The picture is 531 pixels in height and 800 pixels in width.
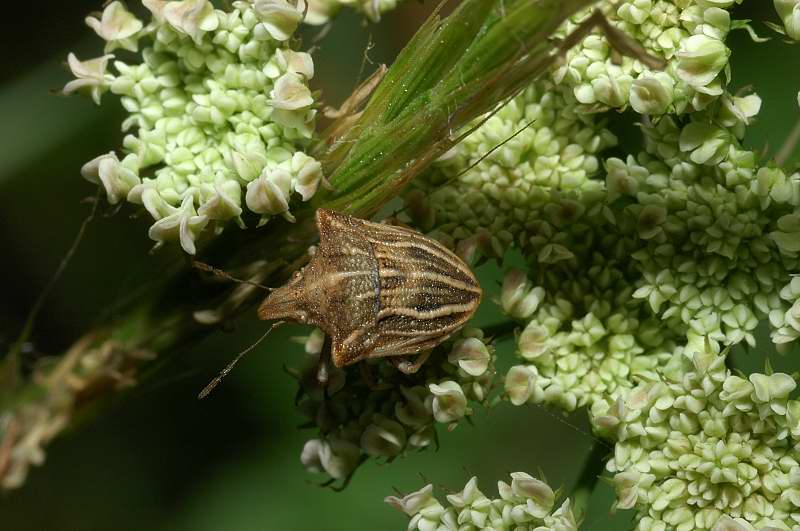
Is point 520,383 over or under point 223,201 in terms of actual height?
under

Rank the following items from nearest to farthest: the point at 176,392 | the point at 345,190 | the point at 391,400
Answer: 1. the point at 345,190
2. the point at 391,400
3. the point at 176,392

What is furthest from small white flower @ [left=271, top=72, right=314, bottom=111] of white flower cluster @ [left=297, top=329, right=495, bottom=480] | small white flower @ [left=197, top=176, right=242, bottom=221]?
white flower cluster @ [left=297, top=329, right=495, bottom=480]

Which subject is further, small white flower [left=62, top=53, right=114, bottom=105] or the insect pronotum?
small white flower [left=62, top=53, right=114, bottom=105]

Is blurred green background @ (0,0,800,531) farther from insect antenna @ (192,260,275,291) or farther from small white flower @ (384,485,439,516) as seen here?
insect antenna @ (192,260,275,291)

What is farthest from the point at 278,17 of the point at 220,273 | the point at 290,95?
the point at 220,273

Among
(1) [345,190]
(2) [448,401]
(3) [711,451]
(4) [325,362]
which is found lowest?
(3) [711,451]

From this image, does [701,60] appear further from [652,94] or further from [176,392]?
[176,392]
